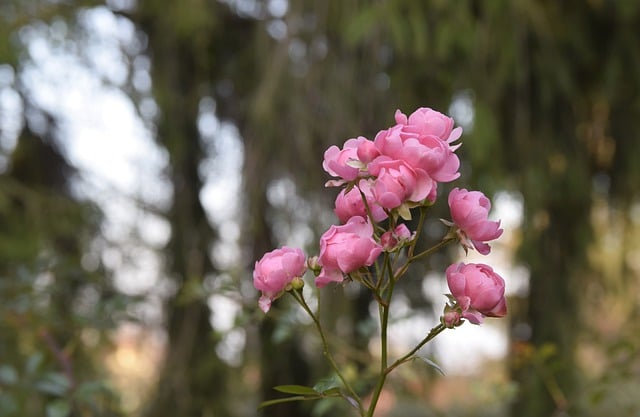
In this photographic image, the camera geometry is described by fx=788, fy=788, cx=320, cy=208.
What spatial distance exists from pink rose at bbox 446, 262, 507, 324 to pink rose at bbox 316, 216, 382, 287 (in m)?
0.06

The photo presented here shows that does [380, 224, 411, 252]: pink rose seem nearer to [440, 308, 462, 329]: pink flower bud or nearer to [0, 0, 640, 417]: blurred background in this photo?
[440, 308, 462, 329]: pink flower bud

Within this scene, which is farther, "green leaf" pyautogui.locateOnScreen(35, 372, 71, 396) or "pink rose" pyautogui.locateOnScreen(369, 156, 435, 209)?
"green leaf" pyautogui.locateOnScreen(35, 372, 71, 396)

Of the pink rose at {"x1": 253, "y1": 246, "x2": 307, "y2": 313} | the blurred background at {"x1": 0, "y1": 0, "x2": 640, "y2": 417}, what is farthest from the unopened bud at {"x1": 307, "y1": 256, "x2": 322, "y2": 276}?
the blurred background at {"x1": 0, "y1": 0, "x2": 640, "y2": 417}

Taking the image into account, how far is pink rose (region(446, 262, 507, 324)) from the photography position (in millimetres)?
581

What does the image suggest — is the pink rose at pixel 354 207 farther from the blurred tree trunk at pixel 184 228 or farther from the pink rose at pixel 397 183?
the blurred tree trunk at pixel 184 228

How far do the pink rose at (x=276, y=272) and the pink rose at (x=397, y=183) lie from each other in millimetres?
93

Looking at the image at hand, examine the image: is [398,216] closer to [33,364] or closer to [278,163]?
[33,364]

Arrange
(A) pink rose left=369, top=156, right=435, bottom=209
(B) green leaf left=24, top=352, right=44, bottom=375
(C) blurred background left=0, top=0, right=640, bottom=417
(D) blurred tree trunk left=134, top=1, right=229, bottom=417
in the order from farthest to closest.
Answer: (D) blurred tree trunk left=134, top=1, right=229, bottom=417 < (C) blurred background left=0, top=0, right=640, bottom=417 < (B) green leaf left=24, top=352, right=44, bottom=375 < (A) pink rose left=369, top=156, right=435, bottom=209

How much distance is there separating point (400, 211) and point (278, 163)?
170 centimetres

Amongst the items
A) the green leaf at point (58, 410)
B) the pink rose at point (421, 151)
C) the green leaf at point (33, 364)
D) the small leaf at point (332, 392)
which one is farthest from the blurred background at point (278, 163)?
the pink rose at point (421, 151)

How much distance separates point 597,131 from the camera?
2504mm

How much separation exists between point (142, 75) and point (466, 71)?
3.92 feet

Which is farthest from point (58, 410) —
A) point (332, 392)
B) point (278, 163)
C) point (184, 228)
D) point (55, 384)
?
point (184, 228)

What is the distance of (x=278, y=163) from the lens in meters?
2.27
